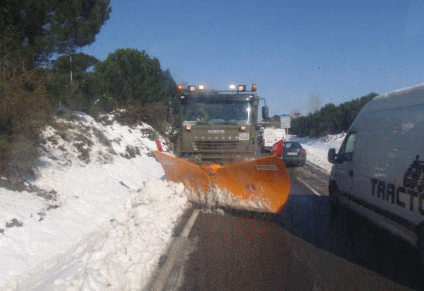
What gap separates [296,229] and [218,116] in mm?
4631

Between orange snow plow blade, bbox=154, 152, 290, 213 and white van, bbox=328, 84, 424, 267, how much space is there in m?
1.34

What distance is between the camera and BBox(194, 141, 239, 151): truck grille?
10836 millimetres

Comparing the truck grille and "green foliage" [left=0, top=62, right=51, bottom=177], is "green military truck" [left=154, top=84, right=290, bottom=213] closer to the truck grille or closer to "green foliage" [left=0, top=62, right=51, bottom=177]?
the truck grille

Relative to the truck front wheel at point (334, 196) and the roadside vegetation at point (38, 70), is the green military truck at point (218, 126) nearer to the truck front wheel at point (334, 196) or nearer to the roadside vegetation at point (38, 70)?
the roadside vegetation at point (38, 70)

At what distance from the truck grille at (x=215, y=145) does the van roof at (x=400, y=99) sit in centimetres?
428

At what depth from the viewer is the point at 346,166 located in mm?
7906

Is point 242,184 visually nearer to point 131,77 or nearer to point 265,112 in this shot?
point 265,112

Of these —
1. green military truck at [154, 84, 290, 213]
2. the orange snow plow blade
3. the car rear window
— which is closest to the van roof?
the orange snow plow blade

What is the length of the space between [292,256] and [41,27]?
916 cm

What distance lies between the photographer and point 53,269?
17.9 ft

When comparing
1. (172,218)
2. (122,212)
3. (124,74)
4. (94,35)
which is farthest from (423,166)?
(124,74)

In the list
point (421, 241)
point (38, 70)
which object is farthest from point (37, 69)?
point (421, 241)

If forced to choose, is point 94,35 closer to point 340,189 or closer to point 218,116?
point 218,116

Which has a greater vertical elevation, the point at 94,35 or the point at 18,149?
the point at 94,35
